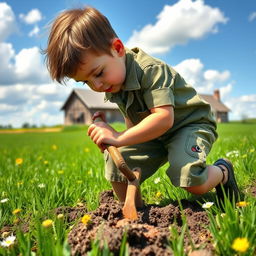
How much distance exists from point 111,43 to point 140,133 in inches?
26.8

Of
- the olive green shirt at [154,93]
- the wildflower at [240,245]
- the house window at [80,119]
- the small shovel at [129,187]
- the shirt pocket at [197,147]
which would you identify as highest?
the house window at [80,119]

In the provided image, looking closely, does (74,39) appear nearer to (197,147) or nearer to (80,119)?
(197,147)

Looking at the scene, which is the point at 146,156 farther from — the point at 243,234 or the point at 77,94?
the point at 77,94

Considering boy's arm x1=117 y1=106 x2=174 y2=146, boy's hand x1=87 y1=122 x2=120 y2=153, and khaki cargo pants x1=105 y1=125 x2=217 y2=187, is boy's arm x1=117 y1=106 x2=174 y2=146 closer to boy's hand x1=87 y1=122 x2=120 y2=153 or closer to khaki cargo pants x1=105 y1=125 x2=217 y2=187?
boy's hand x1=87 y1=122 x2=120 y2=153

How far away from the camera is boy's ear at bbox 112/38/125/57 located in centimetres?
242

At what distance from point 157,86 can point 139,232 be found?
112 centimetres

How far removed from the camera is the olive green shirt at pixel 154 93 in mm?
2402

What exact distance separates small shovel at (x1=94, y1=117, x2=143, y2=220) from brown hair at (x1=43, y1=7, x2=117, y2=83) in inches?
25.2

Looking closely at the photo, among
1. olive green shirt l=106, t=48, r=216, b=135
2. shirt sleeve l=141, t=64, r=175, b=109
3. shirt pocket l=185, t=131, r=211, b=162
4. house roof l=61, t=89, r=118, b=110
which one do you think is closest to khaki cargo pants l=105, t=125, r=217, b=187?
shirt pocket l=185, t=131, r=211, b=162

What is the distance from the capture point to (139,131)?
2285 mm

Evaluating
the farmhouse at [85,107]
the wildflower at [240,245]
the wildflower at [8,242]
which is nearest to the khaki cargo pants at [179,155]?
the wildflower at [240,245]

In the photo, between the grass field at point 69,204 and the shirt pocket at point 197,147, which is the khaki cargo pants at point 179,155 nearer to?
the shirt pocket at point 197,147

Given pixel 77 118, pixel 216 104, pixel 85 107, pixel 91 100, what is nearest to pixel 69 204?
pixel 85 107

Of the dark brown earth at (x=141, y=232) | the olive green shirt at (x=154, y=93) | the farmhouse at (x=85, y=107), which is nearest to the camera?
the dark brown earth at (x=141, y=232)
